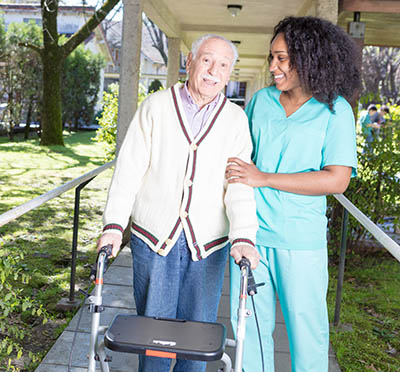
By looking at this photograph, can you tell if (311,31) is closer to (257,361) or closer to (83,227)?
(257,361)

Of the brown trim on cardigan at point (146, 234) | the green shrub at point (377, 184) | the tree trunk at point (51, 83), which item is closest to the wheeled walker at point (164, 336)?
the brown trim on cardigan at point (146, 234)

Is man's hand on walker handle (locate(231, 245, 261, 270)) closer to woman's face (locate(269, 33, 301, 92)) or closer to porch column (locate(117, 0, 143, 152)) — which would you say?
woman's face (locate(269, 33, 301, 92))

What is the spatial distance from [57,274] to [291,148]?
3.60 meters

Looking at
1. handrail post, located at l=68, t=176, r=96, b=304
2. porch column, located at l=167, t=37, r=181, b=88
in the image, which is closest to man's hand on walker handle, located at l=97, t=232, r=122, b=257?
handrail post, located at l=68, t=176, r=96, b=304

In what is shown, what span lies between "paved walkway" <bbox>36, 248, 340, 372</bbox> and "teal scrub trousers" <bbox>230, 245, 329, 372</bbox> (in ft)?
2.73

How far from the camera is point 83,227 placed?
23.5ft

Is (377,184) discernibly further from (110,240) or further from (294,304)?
(110,240)

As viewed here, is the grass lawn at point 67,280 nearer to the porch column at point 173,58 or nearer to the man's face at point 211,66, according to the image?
the man's face at point 211,66

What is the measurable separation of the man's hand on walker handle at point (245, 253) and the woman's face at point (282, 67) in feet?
2.43

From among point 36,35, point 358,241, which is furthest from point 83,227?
point 36,35

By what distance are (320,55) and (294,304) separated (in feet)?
3.58

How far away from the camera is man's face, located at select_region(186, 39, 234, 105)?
2129mm

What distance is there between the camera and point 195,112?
2.21 metres

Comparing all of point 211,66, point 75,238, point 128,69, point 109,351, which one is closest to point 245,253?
point 211,66
